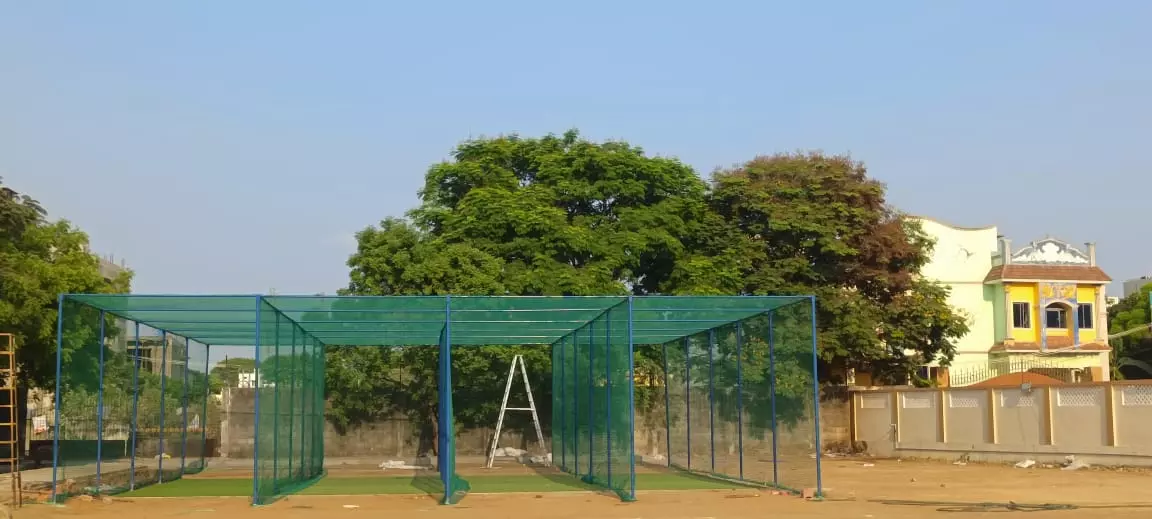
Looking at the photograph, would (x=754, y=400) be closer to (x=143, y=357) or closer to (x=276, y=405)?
(x=276, y=405)

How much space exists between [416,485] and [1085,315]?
1250 inches

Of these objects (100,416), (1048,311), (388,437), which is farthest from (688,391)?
(1048,311)

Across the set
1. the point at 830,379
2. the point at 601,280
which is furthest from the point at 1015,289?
the point at 601,280

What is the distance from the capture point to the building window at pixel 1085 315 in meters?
40.2

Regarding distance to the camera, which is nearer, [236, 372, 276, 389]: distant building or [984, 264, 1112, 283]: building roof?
[236, 372, 276, 389]: distant building

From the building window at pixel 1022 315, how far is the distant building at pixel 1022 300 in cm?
4

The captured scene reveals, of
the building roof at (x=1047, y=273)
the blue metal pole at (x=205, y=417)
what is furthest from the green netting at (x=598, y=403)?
the building roof at (x=1047, y=273)

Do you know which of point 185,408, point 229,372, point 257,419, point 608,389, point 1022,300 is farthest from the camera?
point 1022,300

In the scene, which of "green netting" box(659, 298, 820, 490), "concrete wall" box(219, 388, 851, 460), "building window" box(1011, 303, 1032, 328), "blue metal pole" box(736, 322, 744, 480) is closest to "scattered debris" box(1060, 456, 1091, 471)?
"green netting" box(659, 298, 820, 490)

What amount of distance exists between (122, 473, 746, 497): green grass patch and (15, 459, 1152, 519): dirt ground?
0.84 metres

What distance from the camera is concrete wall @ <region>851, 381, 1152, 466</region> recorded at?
1947 centimetres

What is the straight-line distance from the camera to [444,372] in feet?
48.9

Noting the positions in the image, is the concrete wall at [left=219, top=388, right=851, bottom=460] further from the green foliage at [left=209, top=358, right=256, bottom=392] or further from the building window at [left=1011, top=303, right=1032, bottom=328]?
the building window at [left=1011, top=303, right=1032, bottom=328]

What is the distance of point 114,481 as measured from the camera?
50.9ft
